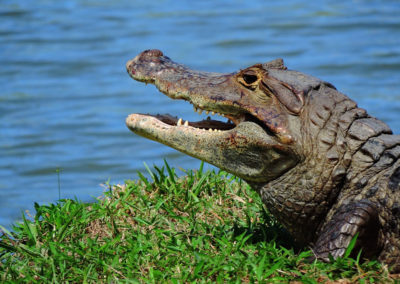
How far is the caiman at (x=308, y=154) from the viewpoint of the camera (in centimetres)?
366

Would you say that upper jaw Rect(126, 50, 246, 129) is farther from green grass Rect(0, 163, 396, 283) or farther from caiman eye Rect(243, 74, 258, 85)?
green grass Rect(0, 163, 396, 283)

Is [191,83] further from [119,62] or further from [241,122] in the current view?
[119,62]

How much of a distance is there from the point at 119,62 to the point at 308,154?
9569 mm

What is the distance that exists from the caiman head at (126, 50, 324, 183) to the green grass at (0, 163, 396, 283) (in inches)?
17.7

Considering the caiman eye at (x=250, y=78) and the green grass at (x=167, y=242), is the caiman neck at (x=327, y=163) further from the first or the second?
the caiman eye at (x=250, y=78)

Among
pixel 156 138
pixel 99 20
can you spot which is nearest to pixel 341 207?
pixel 156 138

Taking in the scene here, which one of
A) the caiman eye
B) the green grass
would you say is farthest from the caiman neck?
the caiman eye

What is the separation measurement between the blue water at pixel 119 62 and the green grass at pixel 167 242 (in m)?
3.17

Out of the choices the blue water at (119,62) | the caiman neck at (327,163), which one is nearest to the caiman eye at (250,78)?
the caiman neck at (327,163)

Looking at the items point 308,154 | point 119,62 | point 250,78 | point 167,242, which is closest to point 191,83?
point 250,78

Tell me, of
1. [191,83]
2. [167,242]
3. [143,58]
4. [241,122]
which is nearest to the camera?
[167,242]

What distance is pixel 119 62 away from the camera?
1302 centimetres

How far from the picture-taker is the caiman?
3.66 meters

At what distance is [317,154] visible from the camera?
3828 millimetres
